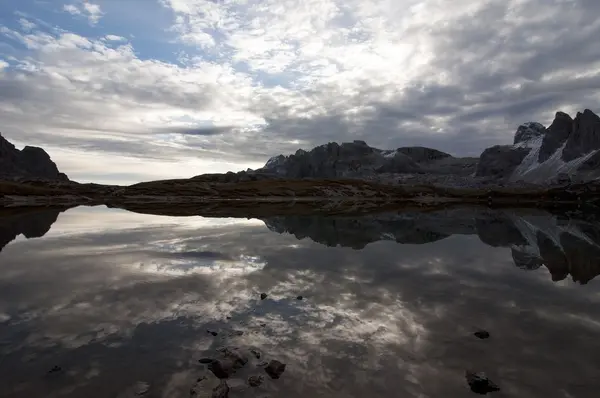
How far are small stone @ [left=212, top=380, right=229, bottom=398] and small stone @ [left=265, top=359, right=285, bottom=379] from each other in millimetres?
1810

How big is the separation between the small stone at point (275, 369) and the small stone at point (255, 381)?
479mm

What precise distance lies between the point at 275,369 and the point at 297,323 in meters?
5.06

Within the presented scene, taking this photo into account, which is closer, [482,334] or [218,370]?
[218,370]

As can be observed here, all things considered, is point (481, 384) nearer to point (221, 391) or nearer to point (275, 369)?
point (275, 369)

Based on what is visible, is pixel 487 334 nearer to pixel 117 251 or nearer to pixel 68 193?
pixel 117 251

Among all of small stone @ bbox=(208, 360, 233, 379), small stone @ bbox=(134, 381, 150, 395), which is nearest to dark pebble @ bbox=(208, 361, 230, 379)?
small stone @ bbox=(208, 360, 233, 379)

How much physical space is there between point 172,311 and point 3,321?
7.76 metres

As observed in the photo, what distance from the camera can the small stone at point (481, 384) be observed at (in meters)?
12.3

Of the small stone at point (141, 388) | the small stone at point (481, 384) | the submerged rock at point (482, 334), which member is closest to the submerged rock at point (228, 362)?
the small stone at point (141, 388)

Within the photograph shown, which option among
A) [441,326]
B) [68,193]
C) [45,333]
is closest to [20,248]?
[45,333]

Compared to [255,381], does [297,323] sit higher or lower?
lower

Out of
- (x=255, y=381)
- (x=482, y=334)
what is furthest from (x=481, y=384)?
(x=255, y=381)

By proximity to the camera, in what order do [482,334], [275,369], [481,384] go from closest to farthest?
[481,384] < [275,369] < [482,334]

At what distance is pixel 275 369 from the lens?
13.4 m
